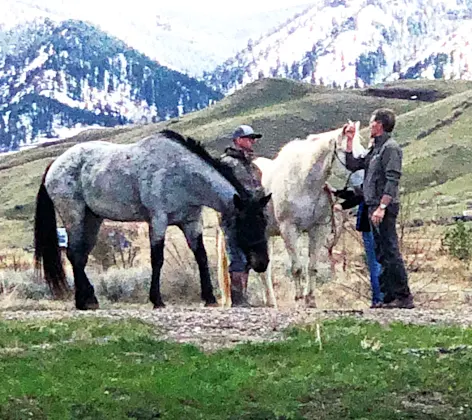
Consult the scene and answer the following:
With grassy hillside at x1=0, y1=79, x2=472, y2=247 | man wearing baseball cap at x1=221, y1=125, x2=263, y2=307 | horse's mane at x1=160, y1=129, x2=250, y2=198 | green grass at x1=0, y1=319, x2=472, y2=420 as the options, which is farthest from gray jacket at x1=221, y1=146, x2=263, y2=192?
grassy hillside at x1=0, y1=79, x2=472, y2=247

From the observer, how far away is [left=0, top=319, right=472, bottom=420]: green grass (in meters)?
6.79

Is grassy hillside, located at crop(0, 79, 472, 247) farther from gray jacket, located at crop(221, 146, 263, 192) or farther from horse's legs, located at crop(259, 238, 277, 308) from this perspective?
gray jacket, located at crop(221, 146, 263, 192)

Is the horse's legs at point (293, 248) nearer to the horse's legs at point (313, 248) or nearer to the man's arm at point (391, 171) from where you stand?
the horse's legs at point (313, 248)

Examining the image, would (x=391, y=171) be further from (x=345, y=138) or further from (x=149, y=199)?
(x=149, y=199)

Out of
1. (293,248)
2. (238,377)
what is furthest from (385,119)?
(238,377)

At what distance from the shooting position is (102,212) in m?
13.2

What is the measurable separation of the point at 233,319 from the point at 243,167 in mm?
3178

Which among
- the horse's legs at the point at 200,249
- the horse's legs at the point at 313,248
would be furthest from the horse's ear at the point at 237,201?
the horse's legs at the point at 313,248

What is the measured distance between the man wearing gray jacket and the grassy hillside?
41462 millimetres

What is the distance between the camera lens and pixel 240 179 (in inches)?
502

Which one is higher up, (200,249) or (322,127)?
(322,127)

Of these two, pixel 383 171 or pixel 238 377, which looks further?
pixel 383 171

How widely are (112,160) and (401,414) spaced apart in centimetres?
690

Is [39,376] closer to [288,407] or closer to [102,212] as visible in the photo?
[288,407]
